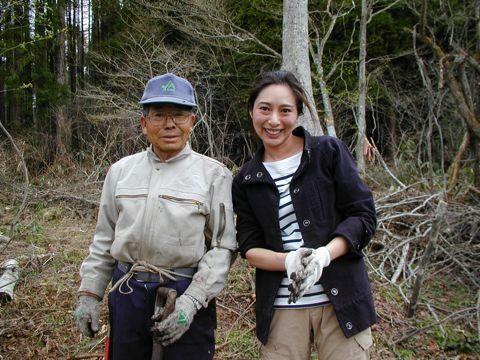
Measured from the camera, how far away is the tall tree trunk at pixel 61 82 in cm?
1441

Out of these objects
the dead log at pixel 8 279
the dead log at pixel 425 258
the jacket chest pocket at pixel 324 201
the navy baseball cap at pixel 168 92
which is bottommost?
the dead log at pixel 8 279

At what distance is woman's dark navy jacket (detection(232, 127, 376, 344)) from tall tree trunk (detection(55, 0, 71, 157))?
12424 mm

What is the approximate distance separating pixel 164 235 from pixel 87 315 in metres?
0.56

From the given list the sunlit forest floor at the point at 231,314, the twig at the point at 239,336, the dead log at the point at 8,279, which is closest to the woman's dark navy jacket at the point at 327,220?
the twig at the point at 239,336

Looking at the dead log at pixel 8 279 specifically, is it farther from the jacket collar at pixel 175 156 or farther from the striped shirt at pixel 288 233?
the striped shirt at pixel 288 233

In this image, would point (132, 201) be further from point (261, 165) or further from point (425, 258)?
point (425, 258)

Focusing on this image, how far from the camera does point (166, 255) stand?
201 centimetres

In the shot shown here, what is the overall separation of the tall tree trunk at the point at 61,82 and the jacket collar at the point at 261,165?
40.3ft

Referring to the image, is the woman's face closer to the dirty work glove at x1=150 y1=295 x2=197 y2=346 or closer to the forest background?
the dirty work glove at x1=150 y1=295 x2=197 y2=346

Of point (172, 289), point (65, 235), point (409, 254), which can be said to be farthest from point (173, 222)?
point (65, 235)

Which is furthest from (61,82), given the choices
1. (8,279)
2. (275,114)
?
(275,114)

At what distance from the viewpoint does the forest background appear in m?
4.20

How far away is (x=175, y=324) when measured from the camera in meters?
1.88

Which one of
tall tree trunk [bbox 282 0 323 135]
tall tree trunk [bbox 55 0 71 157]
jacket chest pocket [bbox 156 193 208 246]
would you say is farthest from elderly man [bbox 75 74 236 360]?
tall tree trunk [bbox 55 0 71 157]
